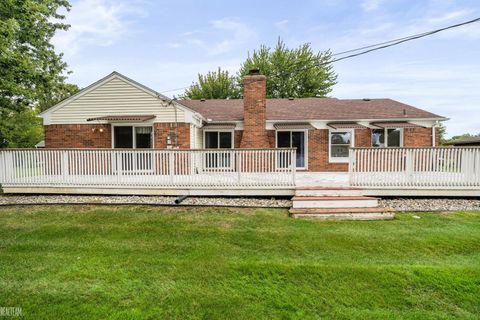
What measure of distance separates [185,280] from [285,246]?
1.87 m

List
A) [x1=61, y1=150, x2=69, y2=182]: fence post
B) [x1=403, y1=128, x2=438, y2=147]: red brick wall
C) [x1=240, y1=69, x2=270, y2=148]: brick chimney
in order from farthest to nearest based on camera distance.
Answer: [x1=403, y1=128, x2=438, y2=147]: red brick wall → [x1=240, y1=69, x2=270, y2=148]: brick chimney → [x1=61, y1=150, x2=69, y2=182]: fence post

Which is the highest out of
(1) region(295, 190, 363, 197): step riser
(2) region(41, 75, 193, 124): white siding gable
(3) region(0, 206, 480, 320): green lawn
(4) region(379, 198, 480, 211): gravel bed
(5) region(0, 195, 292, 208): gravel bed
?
(2) region(41, 75, 193, 124): white siding gable

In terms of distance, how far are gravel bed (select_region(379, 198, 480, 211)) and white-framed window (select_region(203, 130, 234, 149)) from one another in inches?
290

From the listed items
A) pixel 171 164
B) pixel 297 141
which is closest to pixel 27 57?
pixel 171 164

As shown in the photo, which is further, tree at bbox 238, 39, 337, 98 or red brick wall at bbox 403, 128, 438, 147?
tree at bbox 238, 39, 337, 98

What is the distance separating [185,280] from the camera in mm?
3477

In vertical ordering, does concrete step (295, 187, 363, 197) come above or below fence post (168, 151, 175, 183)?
below

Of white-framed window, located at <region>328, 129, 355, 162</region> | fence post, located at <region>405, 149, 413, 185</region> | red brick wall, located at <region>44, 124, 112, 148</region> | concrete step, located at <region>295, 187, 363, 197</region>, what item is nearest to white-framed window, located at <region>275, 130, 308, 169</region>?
white-framed window, located at <region>328, 129, 355, 162</region>

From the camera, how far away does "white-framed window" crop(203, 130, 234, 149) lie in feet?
42.7

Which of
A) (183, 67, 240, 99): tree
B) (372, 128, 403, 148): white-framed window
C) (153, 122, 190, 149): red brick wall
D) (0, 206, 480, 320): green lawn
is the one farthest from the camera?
(183, 67, 240, 99): tree

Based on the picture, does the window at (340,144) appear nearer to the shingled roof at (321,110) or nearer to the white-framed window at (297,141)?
the shingled roof at (321,110)

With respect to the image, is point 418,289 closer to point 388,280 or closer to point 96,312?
point 388,280

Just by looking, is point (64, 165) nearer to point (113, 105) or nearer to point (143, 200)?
point (143, 200)

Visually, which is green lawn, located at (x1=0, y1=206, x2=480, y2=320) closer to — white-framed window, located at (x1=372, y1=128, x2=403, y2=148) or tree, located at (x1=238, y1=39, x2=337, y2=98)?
white-framed window, located at (x1=372, y1=128, x2=403, y2=148)
